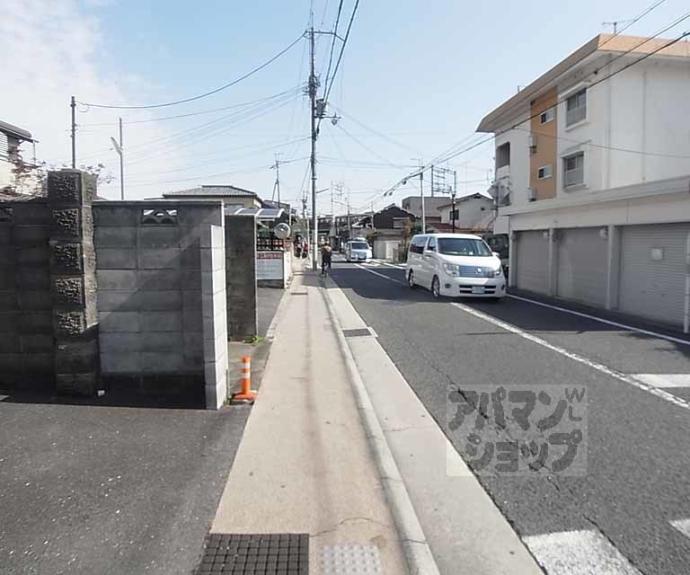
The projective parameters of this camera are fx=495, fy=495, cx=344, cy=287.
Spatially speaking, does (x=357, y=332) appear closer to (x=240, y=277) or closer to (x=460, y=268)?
(x=240, y=277)

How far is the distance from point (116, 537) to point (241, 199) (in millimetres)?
25705

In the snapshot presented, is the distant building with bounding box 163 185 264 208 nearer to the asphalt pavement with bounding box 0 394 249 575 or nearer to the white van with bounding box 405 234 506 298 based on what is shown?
the white van with bounding box 405 234 506 298

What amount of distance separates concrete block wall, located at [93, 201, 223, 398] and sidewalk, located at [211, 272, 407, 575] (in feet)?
3.47

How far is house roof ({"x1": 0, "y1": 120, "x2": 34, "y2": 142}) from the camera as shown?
21000 millimetres

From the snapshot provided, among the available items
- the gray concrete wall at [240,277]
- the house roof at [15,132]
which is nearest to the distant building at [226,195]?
the house roof at [15,132]

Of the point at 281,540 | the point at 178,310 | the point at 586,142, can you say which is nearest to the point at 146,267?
the point at 178,310

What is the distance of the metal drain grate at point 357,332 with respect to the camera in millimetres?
9383

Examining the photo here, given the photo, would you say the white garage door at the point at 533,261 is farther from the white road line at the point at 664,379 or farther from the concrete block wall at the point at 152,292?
the concrete block wall at the point at 152,292

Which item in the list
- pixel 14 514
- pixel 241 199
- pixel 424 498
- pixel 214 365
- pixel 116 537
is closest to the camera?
pixel 116 537

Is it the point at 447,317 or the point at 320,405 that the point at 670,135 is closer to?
the point at 447,317

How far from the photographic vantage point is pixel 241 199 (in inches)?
1074

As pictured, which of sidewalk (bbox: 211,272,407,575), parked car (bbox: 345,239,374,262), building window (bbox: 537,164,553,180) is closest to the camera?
sidewalk (bbox: 211,272,407,575)

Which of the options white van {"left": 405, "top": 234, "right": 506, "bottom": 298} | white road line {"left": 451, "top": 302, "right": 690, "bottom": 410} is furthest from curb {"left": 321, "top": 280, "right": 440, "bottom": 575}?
white van {"left": 405, "top": 234, "right": 506, "bottom": 298}

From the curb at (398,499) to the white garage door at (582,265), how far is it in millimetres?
10037
